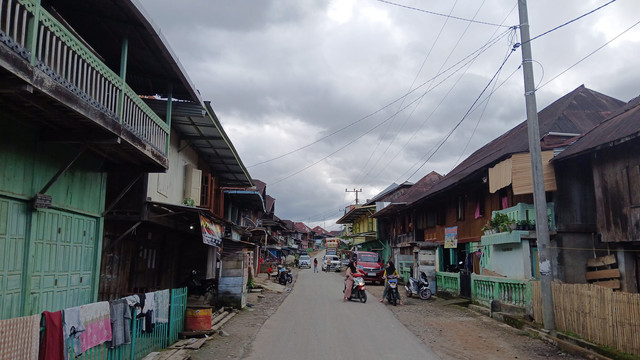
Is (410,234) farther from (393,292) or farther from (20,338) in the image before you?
(20,338)

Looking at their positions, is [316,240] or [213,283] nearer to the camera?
[213,283]

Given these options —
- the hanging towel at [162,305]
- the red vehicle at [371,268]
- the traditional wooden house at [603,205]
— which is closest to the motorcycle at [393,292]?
the traditional wooden house at [603,205]

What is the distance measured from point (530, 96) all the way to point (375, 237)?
1552 inches

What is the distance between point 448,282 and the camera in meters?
20.8

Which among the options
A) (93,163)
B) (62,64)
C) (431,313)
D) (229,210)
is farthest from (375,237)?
(62,64)

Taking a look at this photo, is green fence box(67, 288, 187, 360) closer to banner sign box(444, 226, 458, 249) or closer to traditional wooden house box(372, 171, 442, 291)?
traditional wooden house box(372, 171, 442, 291)

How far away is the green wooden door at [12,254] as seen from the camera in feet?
23.4

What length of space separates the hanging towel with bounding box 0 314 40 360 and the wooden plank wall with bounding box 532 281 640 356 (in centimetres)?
941

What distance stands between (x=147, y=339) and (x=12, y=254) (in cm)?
276

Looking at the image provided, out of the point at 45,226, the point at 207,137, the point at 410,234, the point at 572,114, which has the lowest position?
the point at 45,226

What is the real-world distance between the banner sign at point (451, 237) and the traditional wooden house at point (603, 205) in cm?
935

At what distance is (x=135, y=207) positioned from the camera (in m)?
11.4

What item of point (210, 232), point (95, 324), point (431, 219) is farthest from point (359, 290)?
point (95, 324)

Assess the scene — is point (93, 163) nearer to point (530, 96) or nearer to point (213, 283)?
point (213, 283)
